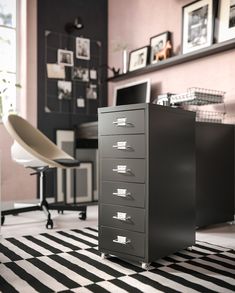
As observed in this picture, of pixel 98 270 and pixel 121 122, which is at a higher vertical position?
pixel 121 122

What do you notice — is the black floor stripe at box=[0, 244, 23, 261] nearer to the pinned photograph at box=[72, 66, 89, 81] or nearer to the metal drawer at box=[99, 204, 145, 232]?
the metal drawer at box=[99, 204, 145, 232]

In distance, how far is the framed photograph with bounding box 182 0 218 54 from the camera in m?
3.21

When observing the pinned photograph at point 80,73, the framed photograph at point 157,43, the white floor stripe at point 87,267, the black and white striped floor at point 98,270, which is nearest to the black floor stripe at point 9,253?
the black and white striped floor at point 98,270

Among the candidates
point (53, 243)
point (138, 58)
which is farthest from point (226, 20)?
point (53, 243)

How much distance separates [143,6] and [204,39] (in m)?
1.10

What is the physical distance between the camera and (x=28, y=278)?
169cm

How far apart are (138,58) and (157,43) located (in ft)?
0.96

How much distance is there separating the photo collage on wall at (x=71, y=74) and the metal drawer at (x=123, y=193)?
2.31 meters

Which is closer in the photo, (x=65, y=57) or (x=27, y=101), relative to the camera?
(x=27, y=101)

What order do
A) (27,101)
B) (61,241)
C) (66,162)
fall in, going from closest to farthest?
1. (61,241)
2. (66,162)
3. (27,101)

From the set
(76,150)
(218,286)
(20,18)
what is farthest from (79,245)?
(20,18)

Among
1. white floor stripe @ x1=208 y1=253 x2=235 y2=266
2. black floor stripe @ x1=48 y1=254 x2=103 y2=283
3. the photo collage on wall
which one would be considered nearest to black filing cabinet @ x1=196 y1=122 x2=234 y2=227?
white floor stripe @ x1=208 y1=253 x2=235 y2=266

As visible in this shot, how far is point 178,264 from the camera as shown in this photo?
6.23ft

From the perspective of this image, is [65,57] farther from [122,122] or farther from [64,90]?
[122,122]
